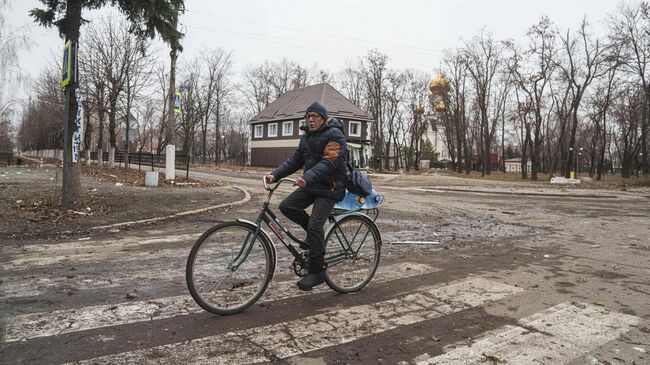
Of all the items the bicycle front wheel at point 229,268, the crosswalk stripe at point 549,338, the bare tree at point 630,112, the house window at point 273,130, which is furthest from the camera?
the house window at point 273,130

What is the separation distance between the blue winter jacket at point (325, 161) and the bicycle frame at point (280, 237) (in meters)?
0.23

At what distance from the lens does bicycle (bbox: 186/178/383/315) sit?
3.80 meters

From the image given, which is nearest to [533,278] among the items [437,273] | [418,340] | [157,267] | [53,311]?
[437,273]

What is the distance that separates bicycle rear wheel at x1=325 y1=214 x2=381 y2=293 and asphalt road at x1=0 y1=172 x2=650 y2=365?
16cm

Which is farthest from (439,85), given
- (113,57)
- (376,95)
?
(113,57)

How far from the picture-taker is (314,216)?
4.26 meters

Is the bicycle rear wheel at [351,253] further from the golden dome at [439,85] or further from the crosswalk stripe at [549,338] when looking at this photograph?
the golden dome at [439,85]

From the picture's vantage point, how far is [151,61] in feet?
80.1

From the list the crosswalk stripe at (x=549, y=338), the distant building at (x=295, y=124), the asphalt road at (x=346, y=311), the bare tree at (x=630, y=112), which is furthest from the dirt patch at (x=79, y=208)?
the bare tree at (x=630, y=112)

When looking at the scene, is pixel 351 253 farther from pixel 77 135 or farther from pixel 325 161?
pixel 77 135

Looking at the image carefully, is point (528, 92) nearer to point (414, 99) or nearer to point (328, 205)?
point (414, 99)

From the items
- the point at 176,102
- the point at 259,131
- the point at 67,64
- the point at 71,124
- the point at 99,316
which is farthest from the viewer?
the point at 259,131

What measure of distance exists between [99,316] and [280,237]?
5.80ft

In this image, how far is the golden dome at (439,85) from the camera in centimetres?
5609
